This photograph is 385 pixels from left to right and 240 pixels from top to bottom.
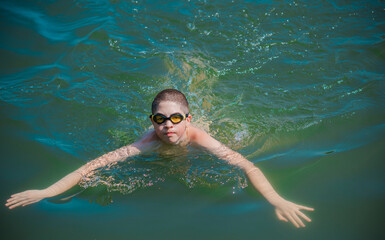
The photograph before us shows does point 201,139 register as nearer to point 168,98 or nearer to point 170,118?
point 170,118

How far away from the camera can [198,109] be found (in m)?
6.25

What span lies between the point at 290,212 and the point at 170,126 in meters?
1.83

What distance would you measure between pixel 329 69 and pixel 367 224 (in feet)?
12.6

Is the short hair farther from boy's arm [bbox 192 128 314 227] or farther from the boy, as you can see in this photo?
boy's arm [bbox 192 128 314 227]

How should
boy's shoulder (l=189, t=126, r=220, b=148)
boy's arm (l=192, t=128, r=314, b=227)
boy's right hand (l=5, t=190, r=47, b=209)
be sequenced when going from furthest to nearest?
boy's shoulder (l=189, t=126, r=220, b=148) < boy's right hand (l=5, t=190, r=47, b=209) < boy's arm (l=192, t=128, r=314, b=227)

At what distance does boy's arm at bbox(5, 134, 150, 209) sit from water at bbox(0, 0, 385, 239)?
154 mm

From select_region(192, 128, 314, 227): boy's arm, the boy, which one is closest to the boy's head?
the boy

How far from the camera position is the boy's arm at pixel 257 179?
3.60 meters

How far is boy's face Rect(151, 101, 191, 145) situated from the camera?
4.39 meters

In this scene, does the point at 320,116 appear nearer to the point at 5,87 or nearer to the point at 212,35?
the point at 212,35

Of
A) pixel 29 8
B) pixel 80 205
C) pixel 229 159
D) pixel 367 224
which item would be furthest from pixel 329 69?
pixel 29 8

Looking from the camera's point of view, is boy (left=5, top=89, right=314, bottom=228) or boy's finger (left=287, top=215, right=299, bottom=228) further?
boy (left=5, top=89, right=314, bottom=228)

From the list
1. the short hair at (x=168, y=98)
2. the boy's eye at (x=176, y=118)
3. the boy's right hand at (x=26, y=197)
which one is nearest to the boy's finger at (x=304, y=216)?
the boy's eye at (x=176, y=118)

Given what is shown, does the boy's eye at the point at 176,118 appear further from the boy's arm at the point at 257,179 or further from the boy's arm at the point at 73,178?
the boy's arm at the point at 73,178
